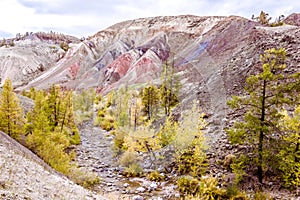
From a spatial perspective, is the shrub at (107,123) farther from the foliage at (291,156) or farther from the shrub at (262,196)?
the foliage at (291,156)

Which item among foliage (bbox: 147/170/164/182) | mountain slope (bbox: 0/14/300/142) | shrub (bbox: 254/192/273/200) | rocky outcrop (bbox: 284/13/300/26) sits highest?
rocky outcrop (bbox: 284/13/300/26)

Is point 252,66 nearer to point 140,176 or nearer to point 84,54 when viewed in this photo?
point 140,176

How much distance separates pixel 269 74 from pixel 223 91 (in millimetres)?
12046

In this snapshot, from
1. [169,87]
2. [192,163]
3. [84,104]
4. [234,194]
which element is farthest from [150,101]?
[84,104]

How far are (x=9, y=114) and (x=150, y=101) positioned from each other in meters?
10.3

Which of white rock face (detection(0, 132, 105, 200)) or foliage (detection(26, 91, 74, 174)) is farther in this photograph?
foliage (detection(26, 91, 74, 174))

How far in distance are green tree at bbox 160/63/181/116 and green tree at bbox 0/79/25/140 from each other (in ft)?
38.6

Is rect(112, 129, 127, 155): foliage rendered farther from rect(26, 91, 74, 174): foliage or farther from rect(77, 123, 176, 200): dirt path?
rect(26, 91, 74, 174): foliage

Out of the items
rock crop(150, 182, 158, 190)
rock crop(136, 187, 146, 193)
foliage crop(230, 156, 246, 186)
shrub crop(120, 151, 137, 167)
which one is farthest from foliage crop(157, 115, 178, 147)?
foliage crop(230, 156, 246, 186)

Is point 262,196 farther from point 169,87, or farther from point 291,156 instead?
point 169,87

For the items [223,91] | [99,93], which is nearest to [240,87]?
[223,91]

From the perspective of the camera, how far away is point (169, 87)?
2614 centimetres

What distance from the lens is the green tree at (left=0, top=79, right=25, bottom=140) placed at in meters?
18.2

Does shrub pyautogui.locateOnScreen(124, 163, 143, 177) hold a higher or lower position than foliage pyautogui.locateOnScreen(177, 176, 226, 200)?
lower
